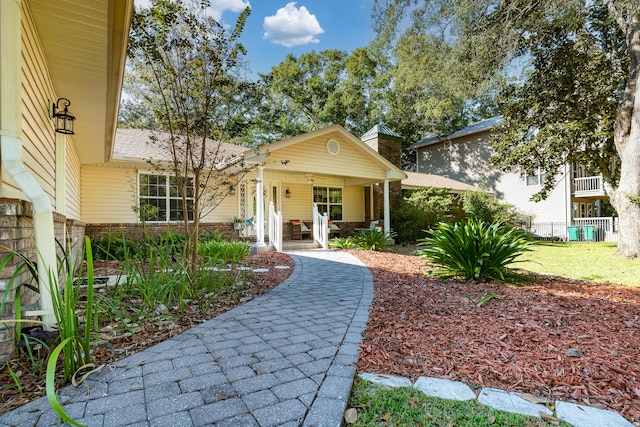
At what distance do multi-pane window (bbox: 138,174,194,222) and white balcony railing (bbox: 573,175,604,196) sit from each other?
66.1 ft

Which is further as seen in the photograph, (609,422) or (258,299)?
(258,299)

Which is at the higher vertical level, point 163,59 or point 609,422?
point 163,59

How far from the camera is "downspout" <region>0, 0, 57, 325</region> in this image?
242 centimetres

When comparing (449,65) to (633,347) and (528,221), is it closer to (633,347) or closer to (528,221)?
(633,347)

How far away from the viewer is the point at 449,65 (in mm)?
10406

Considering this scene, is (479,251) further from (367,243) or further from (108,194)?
(108,194)

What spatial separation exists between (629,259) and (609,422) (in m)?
9.81

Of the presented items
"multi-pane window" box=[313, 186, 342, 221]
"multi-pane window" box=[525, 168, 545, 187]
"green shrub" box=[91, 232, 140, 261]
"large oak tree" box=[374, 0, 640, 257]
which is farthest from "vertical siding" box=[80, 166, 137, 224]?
"multi-pane window" box=[525, 168, 545, 187]

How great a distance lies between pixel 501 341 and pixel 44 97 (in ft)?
19.8

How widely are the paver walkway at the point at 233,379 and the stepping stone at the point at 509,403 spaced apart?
0.83 meters

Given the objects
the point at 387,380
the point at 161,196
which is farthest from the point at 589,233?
the point at 161,196

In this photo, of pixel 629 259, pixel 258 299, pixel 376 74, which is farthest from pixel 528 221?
pixel 258 299

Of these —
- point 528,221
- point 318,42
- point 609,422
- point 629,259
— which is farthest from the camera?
point 318,42

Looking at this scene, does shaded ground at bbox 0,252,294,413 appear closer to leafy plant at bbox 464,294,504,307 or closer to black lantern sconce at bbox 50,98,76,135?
leafy plant at bbox 464,294,504,307
